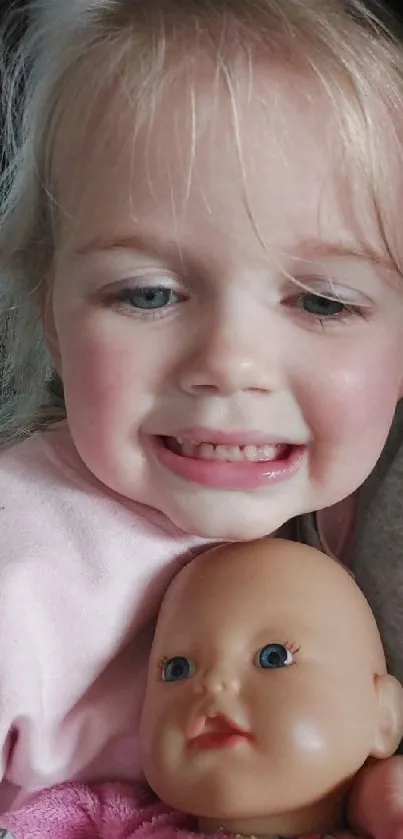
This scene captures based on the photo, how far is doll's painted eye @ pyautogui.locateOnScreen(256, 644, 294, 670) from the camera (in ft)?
2.86

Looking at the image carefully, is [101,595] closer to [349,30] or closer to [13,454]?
[13,454]

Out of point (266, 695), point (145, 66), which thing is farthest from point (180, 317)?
point (266, 695)

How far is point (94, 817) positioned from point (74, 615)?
0.17 m

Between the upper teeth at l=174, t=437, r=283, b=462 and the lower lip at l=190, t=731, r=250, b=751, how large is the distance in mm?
215

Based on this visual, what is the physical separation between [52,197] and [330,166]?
0.25m

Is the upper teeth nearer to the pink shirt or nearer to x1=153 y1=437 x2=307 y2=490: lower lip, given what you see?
x1=153 y1=437 x2=307 y2=490: lower lip

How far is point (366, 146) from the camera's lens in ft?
2.83

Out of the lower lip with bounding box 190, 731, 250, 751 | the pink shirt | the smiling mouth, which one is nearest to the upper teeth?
the smiling mouth

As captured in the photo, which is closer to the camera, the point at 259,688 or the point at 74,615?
the point at 259,688

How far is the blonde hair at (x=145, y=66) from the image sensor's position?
2.85 feet

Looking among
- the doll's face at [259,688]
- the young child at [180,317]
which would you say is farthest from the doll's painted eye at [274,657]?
the young child at [180,317]

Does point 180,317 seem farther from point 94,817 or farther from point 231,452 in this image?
point 94,817

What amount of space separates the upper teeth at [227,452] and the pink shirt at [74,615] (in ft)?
0.34

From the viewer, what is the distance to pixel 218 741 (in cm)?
85
